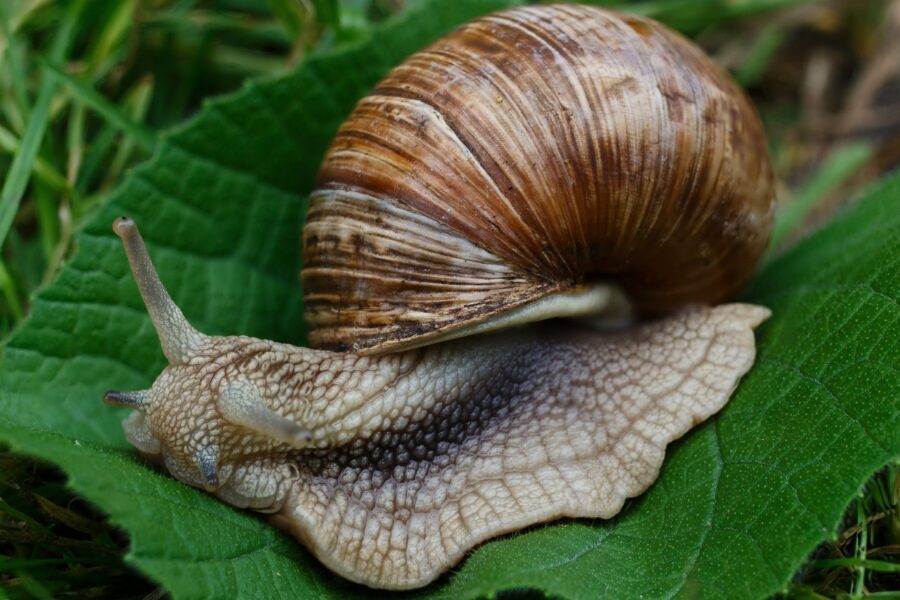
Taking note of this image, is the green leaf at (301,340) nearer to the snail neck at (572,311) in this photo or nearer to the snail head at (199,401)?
the snail head at (199,401)

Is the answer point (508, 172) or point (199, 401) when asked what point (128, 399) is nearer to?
point (199, 401)

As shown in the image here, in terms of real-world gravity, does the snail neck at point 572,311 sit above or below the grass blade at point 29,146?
below

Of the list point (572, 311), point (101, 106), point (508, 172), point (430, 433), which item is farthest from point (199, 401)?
point (101, 106)

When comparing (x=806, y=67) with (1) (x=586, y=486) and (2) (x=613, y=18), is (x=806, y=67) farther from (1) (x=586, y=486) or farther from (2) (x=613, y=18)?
Result: (1) (x=586, y=486)

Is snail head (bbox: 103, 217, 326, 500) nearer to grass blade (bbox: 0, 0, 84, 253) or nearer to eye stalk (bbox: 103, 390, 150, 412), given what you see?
eye stalk (bbox: 103, 390, 150, 412)

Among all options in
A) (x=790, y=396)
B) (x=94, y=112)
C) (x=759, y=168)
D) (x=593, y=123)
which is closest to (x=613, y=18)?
(x=593, y=123)

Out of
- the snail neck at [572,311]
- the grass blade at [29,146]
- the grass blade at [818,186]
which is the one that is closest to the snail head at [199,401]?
the snail neck at [572,311]

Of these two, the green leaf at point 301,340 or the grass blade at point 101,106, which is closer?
the green leaf at point 301,340
